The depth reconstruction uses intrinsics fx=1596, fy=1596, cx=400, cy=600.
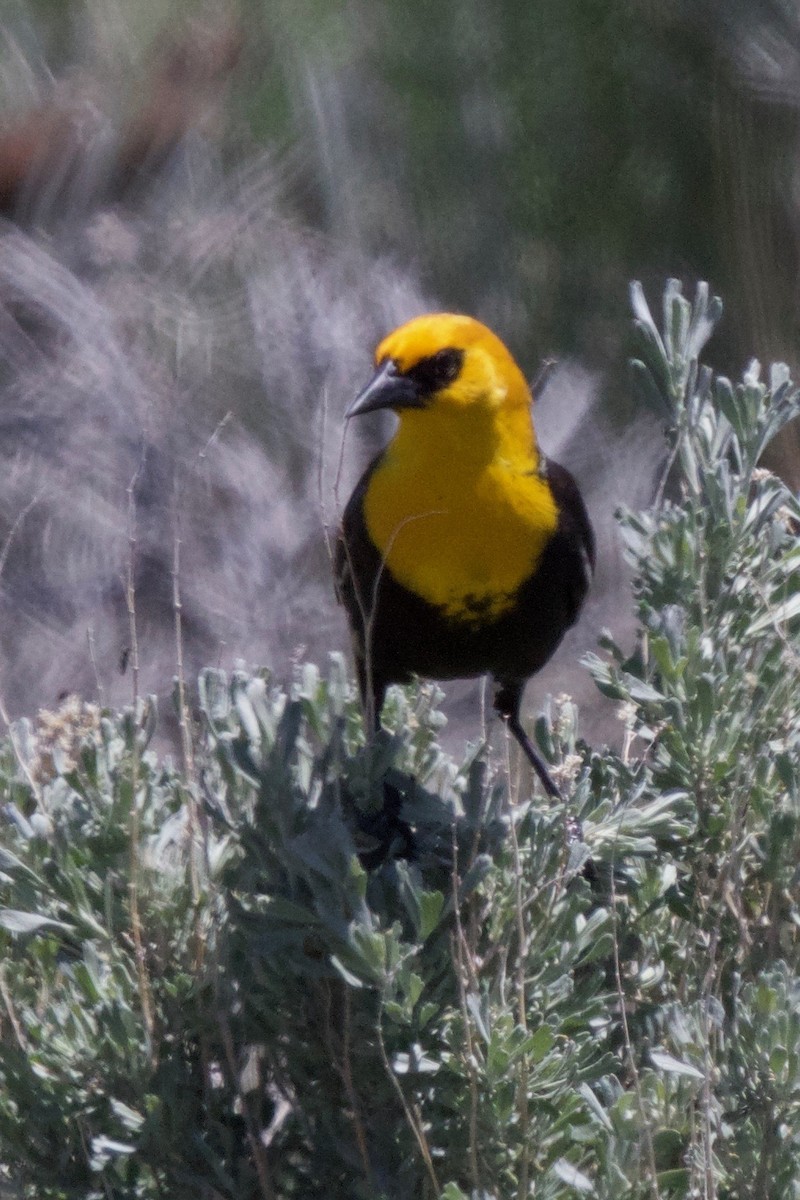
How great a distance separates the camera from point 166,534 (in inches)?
135

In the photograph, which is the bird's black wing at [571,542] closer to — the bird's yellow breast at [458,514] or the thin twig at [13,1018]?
the bird's yellow breast at [458,514]

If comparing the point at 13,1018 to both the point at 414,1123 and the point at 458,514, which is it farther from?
the point at 458,514

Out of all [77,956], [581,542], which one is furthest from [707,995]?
[581,542]

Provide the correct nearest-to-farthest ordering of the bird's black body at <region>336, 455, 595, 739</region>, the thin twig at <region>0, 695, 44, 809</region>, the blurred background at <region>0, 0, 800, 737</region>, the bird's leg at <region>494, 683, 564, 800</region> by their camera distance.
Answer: the thin twig at <region>0, 695, 44, 809</region> < the bird's black body at <region>336, 455, 595, 739</region> < the bird's leg at <region>494, 683, 564, 800</region> < the blurred background at <region>0, 0, 800, 737</region>

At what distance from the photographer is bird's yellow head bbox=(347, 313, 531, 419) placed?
2.02 m

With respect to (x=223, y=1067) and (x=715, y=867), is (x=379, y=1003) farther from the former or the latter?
(x=715, y=867)

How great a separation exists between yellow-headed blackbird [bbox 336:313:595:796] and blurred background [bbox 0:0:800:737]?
3.77 ft

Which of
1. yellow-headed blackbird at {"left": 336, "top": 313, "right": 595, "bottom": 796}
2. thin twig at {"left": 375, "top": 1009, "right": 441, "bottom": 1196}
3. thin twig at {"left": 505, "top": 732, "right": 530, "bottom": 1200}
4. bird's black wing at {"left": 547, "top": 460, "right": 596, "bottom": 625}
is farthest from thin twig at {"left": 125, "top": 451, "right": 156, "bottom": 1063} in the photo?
bird's black wing at {"left": 547, "top": 460, "right": 596, "bottom": 625}

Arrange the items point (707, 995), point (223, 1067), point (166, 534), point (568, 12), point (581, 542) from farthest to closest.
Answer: point (166, 534)
point (568, 12)
point (581, 542)
point (223, 1067)
point (707, 995)

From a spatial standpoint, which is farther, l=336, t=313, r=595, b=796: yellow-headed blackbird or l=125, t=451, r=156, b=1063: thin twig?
l=336, t=313, r=595, b=796: yellow-headed blackbird

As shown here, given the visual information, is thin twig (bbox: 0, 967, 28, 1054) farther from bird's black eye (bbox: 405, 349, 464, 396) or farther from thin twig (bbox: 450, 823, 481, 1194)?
bird's black eye (bbox: 405, 349, 464, 396)

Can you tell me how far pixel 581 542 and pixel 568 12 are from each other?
150cm

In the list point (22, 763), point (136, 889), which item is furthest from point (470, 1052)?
point (22, 763)

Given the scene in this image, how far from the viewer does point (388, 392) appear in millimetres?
1994
